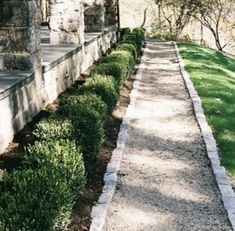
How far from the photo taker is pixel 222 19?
3303 cm

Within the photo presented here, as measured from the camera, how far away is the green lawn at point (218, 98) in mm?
7747

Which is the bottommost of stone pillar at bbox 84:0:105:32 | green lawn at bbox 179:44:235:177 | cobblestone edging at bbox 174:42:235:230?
green lawn at bbox 179:44:235:177

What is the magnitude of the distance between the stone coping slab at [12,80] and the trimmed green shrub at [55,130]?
1.04 meters

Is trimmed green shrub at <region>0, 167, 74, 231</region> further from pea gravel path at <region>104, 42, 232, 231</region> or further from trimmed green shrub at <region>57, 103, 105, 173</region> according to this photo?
trimmed green shrub at <region>57, 103, 105, 173</region>

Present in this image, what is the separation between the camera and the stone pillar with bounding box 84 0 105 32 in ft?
55.1

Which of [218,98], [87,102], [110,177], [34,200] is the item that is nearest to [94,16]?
[218,98]

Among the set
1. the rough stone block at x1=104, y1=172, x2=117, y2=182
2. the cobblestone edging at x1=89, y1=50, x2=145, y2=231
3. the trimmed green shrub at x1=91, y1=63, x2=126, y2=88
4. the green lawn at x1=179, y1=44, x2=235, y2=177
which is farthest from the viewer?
the trimmed green shrub at x1=91, y1=63, x2=126, y2=88

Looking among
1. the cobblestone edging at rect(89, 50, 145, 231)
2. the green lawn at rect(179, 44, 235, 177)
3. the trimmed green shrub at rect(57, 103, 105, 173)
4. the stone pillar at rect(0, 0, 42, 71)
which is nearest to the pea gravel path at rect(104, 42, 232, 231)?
the cobblestone edging at rect(89, 50, 145, 231)

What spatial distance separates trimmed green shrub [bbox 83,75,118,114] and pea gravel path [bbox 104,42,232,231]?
2.40ft

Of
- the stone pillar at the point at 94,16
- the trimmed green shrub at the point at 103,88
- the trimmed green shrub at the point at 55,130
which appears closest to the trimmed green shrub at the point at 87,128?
the trimmed green shrub at the point at 55,130

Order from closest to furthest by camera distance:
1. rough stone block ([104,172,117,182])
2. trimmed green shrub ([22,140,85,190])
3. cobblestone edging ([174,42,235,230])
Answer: trimmed green shrub ([22,140,85,190])
cobblestone edging ([174,42,235,230])
rough stone block ([104,172,117,182])

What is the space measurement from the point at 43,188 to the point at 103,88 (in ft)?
14.6

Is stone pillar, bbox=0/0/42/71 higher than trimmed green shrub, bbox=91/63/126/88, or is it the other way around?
stone pillar, bbox=0/0/42/71

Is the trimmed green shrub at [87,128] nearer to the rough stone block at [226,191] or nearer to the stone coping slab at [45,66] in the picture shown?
the stone coping slab at [45,66]
